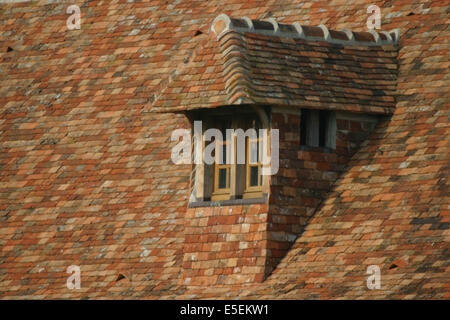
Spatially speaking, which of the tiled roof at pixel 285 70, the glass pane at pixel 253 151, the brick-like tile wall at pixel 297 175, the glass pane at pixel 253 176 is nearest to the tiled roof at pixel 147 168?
the brick-like tile wall at pixel 297 175

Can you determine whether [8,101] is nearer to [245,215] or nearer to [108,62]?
[108,62]

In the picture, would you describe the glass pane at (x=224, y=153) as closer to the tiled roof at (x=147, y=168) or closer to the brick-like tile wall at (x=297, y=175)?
the brick-like tile wall at (x=297, y=175)

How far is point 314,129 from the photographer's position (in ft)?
92.1

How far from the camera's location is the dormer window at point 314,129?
28016 millimetres

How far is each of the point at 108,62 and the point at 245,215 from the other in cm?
711

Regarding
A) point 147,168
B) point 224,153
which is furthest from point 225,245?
point 147,168

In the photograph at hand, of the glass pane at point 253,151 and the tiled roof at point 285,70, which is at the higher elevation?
the tiled roof at point 285,70

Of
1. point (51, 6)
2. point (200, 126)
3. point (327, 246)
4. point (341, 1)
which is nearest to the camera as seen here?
point (327, 246)

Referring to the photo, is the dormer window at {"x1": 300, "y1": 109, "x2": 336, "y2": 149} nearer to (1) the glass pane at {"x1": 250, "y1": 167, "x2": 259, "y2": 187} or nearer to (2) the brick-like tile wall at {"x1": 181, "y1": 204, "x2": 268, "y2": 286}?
(1) the glass pane at {"x1": 250, "y1": 167, "x2": 259, "y2": 187}

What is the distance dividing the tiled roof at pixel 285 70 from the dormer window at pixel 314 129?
1.33 feet

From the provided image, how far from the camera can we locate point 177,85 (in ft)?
93.6

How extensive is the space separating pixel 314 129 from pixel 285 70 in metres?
1.18

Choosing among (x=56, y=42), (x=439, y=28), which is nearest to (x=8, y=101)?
(x=56, y=42)

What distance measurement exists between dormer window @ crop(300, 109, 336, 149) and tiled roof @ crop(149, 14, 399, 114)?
405 mm
